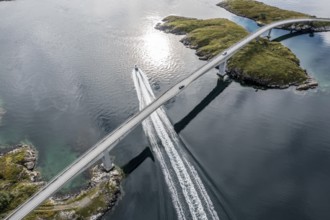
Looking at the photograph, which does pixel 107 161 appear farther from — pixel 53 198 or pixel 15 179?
pixel 15 179

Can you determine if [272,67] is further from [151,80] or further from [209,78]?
[151,80]

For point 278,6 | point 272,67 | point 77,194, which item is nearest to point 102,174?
point 77,194

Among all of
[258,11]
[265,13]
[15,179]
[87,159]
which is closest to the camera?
[87,159]

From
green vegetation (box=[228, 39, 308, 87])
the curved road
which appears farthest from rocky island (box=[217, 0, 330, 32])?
the curved road

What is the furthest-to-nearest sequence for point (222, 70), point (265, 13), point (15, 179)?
point (265, 13) → point (222, 70) → point (15, 179)

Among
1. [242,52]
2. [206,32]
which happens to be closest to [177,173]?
[242,52]

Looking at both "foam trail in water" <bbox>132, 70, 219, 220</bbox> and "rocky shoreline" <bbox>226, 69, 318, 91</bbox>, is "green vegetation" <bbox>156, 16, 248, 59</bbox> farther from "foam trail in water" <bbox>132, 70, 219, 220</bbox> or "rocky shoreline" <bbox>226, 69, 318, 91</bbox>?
"foam trail in water" <bbox>132, 70, 219, 220</bbox>

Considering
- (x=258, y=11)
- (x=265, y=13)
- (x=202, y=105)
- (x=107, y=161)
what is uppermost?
(x=258, y=11)
